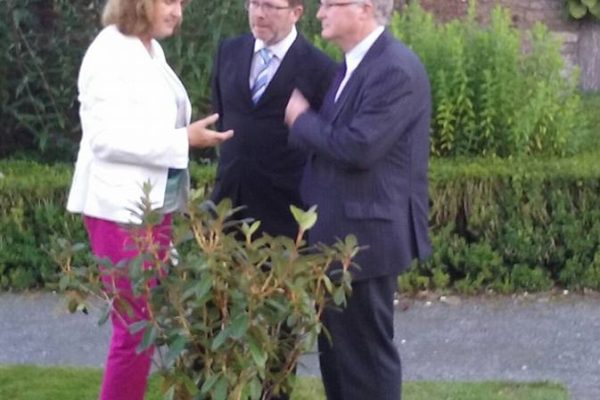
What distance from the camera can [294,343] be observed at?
401 cm

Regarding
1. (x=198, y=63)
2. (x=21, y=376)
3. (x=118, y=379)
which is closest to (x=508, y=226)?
(x=198, y=63)

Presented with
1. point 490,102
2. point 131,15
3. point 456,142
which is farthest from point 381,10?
point 456,142

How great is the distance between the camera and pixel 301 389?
5750mm

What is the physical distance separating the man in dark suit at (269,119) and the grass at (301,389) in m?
1.06

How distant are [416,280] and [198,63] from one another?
1.97 m

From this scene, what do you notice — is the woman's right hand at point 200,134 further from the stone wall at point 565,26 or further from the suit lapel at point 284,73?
the stone wall at point 565,26

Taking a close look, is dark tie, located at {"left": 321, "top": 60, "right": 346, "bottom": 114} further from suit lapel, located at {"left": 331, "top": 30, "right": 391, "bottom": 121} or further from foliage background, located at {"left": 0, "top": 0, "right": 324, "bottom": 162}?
foliage background, located at {"left": 0, "top": 0, "right": 324, "bottom": 162}

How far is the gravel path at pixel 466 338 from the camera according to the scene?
6.19 m

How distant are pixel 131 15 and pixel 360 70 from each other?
31.2 inches

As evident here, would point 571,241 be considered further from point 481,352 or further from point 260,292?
point 260,292

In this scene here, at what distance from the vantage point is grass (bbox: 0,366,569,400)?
5691 mm

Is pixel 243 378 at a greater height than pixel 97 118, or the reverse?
pixel 97 118

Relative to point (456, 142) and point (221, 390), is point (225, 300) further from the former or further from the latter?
point (456, 142)

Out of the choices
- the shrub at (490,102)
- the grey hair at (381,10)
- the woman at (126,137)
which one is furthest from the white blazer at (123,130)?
the shrub at (490,102)
